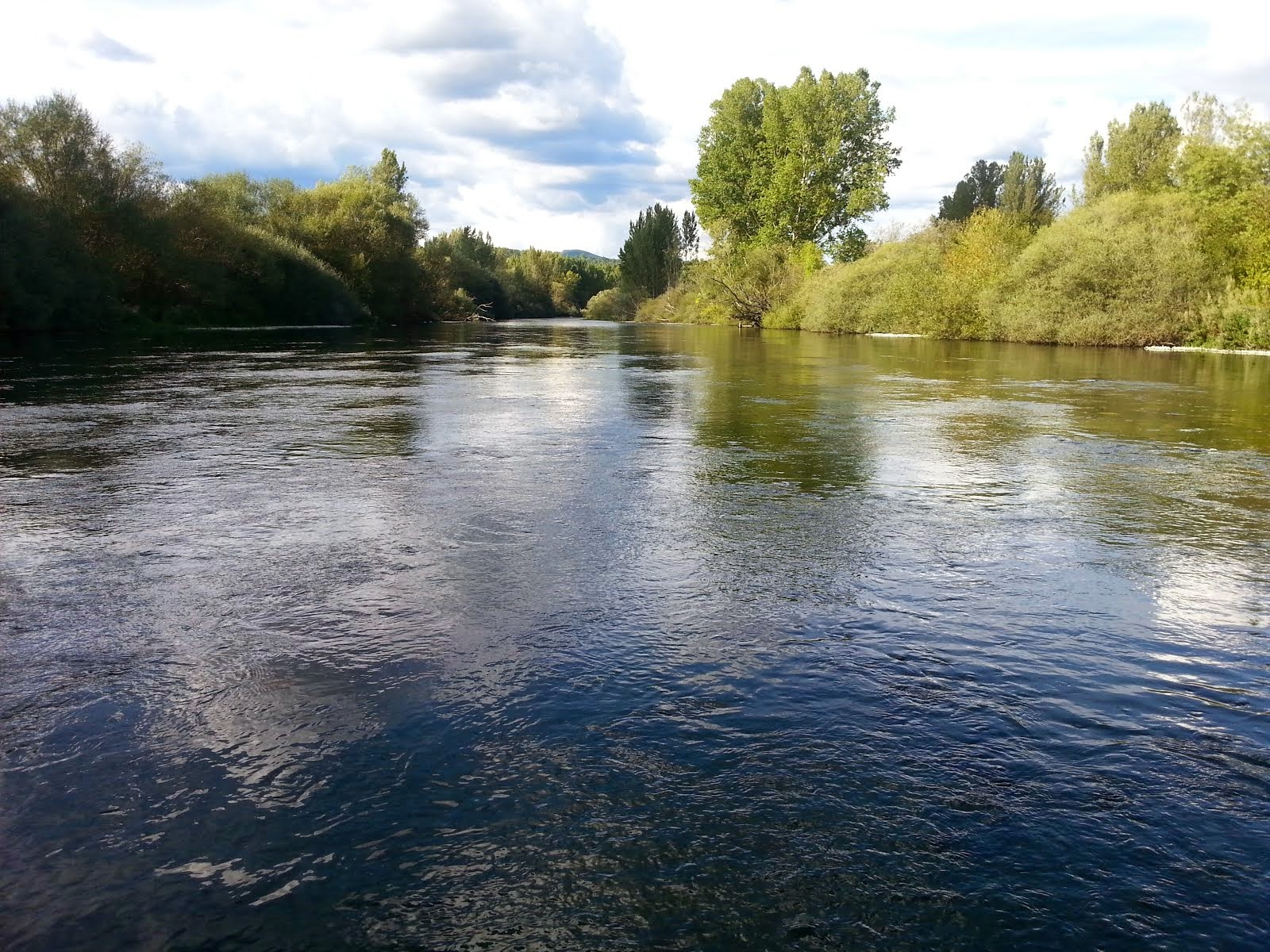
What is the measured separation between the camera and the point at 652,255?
123 metres

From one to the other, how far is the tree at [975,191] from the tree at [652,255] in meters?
32.8

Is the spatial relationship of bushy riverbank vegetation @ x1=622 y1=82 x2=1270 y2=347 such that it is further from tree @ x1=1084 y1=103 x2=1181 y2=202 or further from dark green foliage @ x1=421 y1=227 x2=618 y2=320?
dark green foliage @ x1=421 y1=227 x2=618 y2=320

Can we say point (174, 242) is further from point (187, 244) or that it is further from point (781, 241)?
point (781, 241)

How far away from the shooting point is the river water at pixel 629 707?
10.1 feet

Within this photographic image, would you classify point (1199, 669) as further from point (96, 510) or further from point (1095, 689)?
point (96, 510)

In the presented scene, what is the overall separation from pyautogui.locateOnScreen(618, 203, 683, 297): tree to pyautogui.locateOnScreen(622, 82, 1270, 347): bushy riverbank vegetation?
87.1 ft

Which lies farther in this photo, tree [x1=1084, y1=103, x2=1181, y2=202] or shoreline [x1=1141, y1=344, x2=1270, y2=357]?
tree [x1=1084, y1=103, x2=1181, y2=202]

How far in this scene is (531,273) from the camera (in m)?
155

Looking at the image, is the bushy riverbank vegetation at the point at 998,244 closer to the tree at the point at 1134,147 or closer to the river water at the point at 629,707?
the tree at the point at 1134,147

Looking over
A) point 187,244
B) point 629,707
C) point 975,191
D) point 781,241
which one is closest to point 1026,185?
point 975,191

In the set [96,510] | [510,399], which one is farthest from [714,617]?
[510,399]

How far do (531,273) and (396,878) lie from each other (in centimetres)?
15595

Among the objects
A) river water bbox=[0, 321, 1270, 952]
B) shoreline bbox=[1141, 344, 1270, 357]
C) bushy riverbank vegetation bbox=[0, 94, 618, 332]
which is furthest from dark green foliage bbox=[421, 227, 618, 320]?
river water bbox=[0, 321, 1270, 952]

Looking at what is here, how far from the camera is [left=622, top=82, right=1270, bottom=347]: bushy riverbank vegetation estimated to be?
41.4 m
